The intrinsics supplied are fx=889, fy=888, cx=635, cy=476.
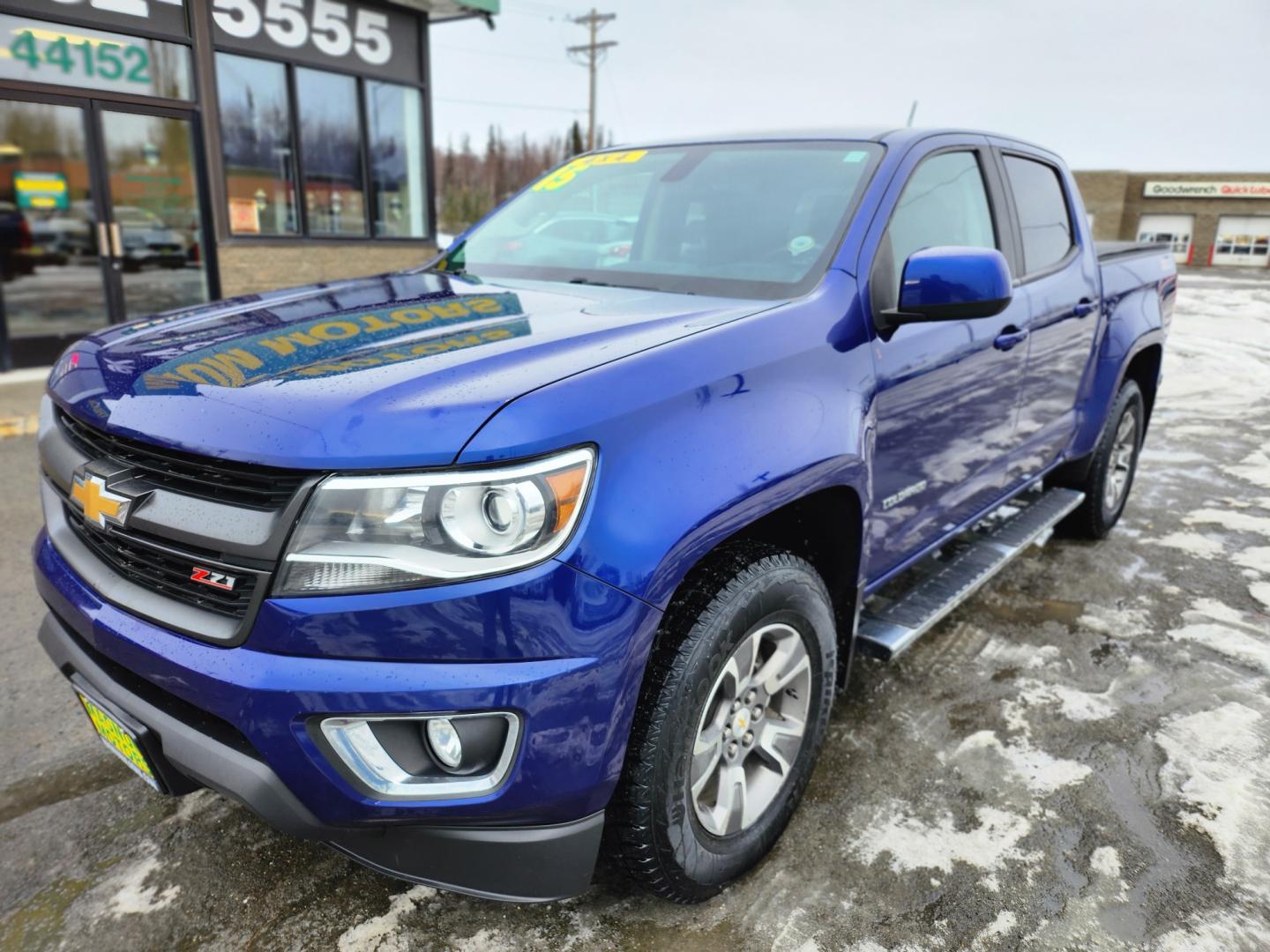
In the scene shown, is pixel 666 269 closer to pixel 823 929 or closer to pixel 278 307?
pixel 278 307

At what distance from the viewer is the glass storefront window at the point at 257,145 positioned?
10055 millimetres

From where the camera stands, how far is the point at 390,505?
59.4 inches

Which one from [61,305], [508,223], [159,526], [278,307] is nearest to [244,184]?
[61,305]

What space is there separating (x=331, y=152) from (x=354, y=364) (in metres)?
10.8

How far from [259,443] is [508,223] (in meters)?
2.03

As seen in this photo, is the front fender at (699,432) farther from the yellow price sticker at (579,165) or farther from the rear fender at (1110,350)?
the rear fender at (1110,350)

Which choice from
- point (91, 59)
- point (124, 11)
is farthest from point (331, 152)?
point (91, 59)

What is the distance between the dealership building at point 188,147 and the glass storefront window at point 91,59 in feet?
0.05

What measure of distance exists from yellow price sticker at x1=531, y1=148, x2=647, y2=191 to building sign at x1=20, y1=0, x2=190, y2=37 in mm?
7828

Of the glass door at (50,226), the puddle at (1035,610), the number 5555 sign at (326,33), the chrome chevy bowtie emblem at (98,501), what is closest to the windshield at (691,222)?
the chrome chevy bowtie emblem at (98,501)

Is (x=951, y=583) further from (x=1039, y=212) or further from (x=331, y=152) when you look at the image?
(x=331, y=152)

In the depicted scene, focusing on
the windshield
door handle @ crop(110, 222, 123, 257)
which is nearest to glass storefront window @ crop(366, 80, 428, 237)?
door handle @ crop(110, 222, 123, 257)

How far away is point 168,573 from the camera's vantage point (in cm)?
171

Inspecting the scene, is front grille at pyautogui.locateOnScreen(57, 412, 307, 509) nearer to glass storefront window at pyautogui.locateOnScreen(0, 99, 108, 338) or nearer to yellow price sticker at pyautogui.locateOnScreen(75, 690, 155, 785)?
yellow price sticker at pyautogui.locateOnScreen(75, 690, 155, 785)
